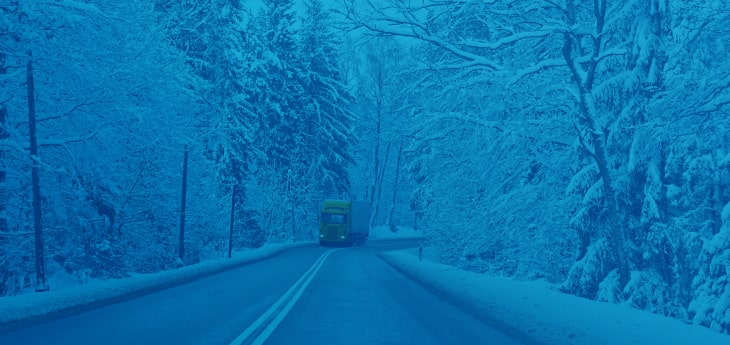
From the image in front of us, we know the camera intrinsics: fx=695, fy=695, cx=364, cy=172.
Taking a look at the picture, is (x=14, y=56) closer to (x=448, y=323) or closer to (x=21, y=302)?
(x=21, y=302)

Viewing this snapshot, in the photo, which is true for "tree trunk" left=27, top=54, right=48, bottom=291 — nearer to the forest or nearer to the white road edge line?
the forest

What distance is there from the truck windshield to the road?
118 feet

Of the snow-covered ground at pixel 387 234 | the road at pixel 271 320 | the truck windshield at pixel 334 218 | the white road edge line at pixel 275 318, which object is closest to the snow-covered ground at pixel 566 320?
the road at pixel 271 320

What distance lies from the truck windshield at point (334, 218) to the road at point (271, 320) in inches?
1411

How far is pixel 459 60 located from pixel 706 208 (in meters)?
6.12

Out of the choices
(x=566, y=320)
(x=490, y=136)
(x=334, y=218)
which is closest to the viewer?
(x=566, y=320)

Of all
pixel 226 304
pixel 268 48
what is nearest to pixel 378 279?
pixel 226 304

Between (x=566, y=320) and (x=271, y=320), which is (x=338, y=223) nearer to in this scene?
(x=271, y=320)

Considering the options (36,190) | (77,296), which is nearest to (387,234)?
(36,190)

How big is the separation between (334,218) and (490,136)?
39.2 meters

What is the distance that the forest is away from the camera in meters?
13.2

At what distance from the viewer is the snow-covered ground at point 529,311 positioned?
8904mm

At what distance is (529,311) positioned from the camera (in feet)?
38.3

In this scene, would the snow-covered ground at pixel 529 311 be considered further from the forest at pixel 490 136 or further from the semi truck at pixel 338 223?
the semi truck at pixel 338 223
